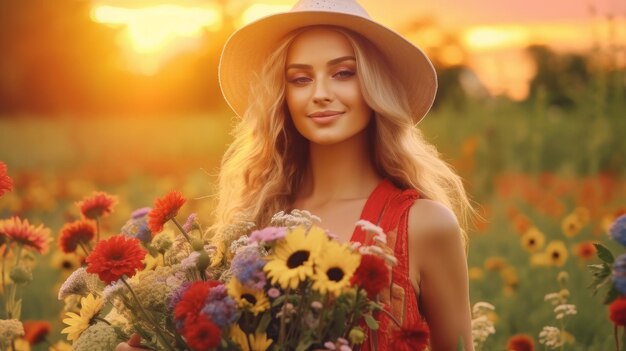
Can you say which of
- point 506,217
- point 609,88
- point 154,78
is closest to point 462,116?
point 609,88

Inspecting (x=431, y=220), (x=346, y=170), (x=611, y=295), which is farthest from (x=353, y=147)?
(x=611, y=295)

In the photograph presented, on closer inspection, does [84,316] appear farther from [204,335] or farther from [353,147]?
[353,147]

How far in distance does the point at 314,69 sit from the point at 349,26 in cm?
15

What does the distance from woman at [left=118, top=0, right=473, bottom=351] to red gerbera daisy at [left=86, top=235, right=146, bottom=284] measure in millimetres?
519

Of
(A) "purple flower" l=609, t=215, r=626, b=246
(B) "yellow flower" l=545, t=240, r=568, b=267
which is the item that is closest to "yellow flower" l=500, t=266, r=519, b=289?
(B) "yellow flower" l=545, t=240, r=568, b=267

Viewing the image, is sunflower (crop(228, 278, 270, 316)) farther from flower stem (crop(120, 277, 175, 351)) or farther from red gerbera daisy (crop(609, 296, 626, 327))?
red gerbera daisy (crop(609, 296, 626, 327))

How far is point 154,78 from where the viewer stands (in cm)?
1247

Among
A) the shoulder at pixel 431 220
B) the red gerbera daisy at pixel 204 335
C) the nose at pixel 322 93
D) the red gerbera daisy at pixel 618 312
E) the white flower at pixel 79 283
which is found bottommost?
the white flower at pixel 79 283

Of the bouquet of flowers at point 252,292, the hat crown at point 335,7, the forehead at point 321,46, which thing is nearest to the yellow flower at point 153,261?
the bouquet of flowers at point 252,292

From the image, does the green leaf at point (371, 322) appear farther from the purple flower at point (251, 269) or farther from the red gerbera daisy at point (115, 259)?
the red gerbera daisy at point (115, 259)

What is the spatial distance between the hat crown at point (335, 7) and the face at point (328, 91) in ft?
0.21

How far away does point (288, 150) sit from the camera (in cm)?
268

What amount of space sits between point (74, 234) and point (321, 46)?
3.06 feet

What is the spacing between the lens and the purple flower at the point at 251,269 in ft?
5.60
